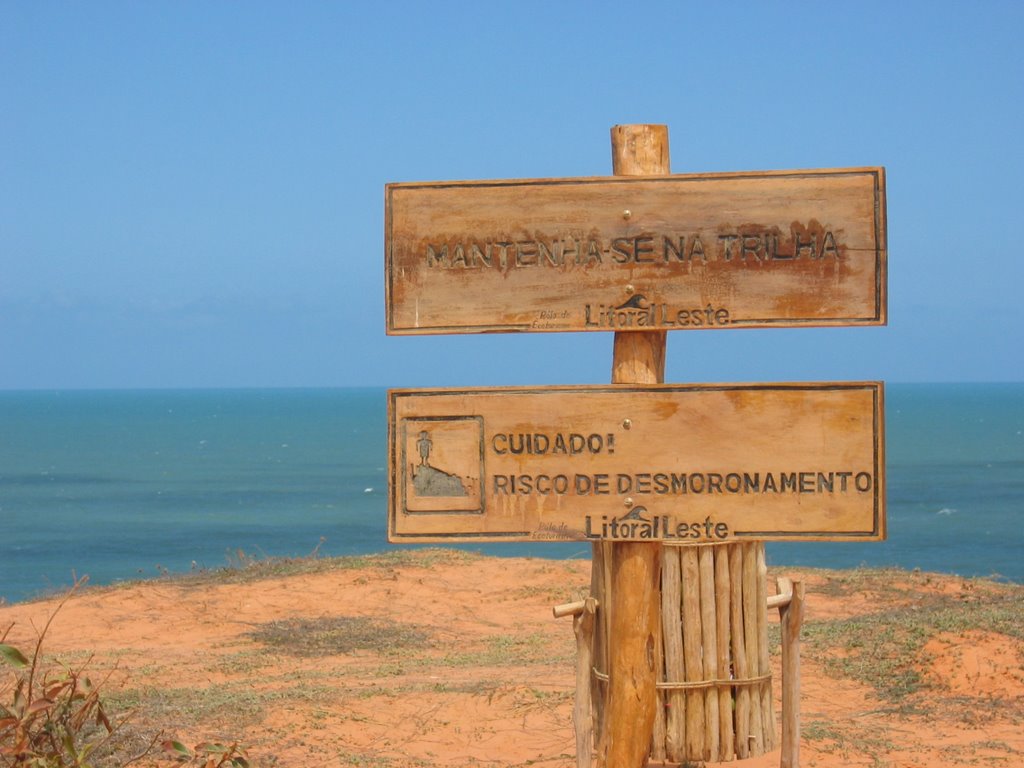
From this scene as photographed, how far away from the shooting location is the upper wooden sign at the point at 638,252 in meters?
3.99

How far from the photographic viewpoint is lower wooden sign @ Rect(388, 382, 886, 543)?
3971mm

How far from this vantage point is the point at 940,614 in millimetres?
10477

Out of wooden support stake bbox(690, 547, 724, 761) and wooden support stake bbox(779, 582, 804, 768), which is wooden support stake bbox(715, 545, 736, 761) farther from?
wooden support stake bbox(779, 582, 804, 768)

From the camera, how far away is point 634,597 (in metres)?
4.24

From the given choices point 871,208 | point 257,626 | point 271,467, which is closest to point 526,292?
point 871,208

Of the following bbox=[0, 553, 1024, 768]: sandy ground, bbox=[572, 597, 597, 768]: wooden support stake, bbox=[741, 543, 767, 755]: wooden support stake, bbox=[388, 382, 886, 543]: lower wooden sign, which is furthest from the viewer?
bbox=[0, 553, 1024, 768]: sandy ground

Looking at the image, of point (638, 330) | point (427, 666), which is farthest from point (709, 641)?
point (427, 666)

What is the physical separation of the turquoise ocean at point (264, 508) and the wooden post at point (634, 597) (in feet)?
22.9

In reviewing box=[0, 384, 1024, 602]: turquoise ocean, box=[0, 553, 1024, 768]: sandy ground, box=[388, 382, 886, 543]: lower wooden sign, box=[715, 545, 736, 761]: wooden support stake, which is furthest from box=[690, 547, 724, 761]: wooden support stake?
box=[0, 384, 1024, 602]: turquoise ocean

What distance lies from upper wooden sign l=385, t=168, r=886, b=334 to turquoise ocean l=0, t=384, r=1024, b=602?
7.14 metres

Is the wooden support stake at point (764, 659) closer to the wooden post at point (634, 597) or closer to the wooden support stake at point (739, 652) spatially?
the wooden support stake at point (739, 652)

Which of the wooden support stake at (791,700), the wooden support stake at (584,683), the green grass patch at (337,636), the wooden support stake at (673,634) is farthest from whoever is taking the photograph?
the green grass patch at (337,636)

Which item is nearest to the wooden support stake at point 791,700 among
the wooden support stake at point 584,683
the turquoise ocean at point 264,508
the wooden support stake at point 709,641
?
the wooden support stake at point 709,641

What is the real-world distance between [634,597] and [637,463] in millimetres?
532
